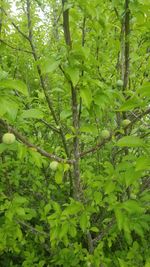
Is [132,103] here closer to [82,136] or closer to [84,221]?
[84,221]

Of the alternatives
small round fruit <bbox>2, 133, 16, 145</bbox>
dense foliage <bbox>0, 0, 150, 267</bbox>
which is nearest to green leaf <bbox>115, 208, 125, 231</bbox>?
dense foliage <bbox>0, 0, 150, 267</bbox>

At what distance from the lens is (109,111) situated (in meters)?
2.98

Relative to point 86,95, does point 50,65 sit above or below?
above

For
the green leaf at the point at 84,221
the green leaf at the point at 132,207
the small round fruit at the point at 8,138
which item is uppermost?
the small round fruit at the point at 8,138

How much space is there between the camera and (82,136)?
324 centimetres

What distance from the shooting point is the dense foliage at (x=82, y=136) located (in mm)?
1921

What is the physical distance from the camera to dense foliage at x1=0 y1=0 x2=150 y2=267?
6.30 feet

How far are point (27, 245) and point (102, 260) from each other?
1.10 metres

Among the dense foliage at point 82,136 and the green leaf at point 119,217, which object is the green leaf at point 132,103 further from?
the green leaf at point 119,217

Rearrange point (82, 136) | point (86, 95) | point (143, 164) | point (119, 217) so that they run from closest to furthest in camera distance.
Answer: point (143, 164) < point (86, 95) < point (119, 217) < point (82, 136)

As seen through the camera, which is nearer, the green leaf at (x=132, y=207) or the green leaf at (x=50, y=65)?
the green leaf at (x=50, y=65)

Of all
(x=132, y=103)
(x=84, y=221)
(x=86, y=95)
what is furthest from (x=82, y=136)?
(x=132, y=103)

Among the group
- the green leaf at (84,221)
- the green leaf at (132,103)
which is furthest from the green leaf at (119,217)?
the green leaf at (132,103)

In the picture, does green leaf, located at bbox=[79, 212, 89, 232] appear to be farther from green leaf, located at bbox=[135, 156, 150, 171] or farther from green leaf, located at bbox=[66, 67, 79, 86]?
green leaf, located at bbox=[66, 67, 79, 86]
